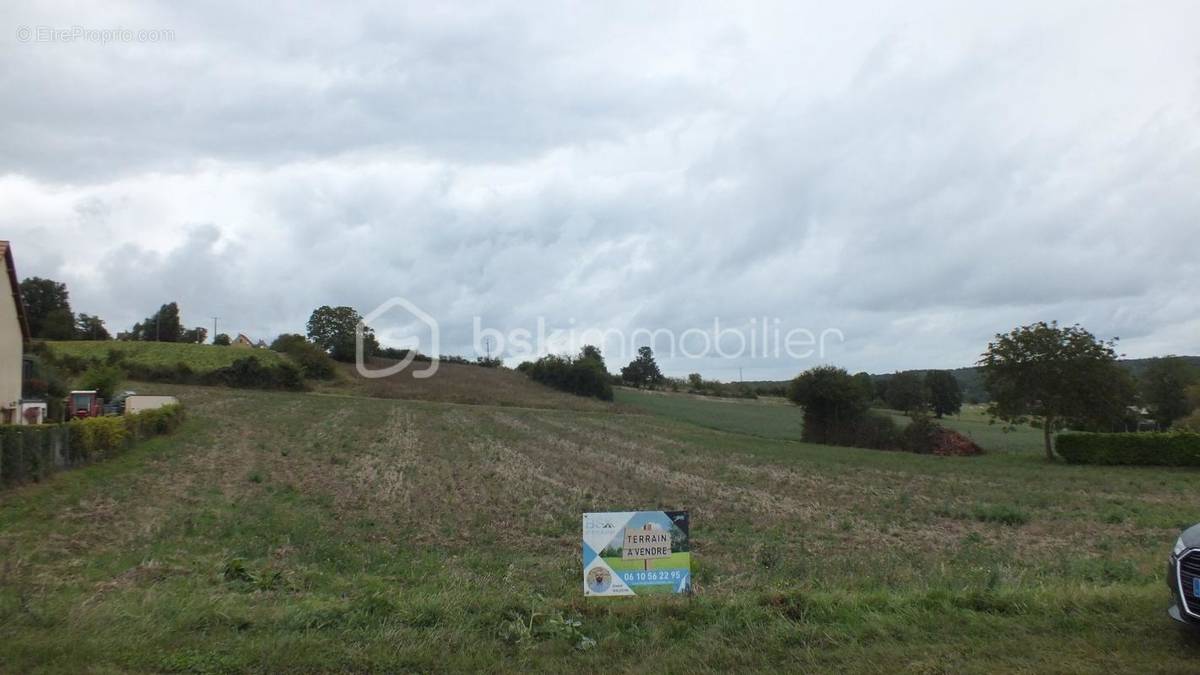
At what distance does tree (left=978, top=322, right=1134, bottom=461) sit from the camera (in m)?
45.1

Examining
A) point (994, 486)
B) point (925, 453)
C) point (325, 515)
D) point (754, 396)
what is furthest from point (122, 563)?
point (754, 396)

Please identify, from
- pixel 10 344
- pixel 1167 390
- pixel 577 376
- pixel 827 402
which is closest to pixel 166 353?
pixel 577 376

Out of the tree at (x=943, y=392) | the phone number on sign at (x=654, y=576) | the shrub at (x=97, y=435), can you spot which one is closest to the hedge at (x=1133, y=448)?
the phone number on sign at (x=654, y=576)

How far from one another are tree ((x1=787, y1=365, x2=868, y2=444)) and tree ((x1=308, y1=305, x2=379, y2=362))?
68.1 metres

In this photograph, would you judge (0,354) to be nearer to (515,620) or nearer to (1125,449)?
(515,620)

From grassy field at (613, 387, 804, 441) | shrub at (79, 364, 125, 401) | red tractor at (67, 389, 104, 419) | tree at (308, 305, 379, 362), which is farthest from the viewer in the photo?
tree at (308, 305, 379, 362)

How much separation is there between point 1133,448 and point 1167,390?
3581cm

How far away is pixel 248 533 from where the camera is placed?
1365 cm

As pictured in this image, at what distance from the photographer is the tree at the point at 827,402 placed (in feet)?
195

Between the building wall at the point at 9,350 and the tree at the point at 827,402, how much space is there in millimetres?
48260

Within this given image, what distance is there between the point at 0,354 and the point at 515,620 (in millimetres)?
35459

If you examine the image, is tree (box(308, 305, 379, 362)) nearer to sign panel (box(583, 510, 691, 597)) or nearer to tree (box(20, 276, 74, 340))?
tree (box(20, 276, 74, 340))

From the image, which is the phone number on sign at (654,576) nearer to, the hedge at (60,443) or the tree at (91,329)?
the hedge at (60,443)

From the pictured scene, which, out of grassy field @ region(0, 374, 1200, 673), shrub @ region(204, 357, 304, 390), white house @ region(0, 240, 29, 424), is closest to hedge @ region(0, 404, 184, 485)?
grassy field @ region(0, 374, 1200, 673)
